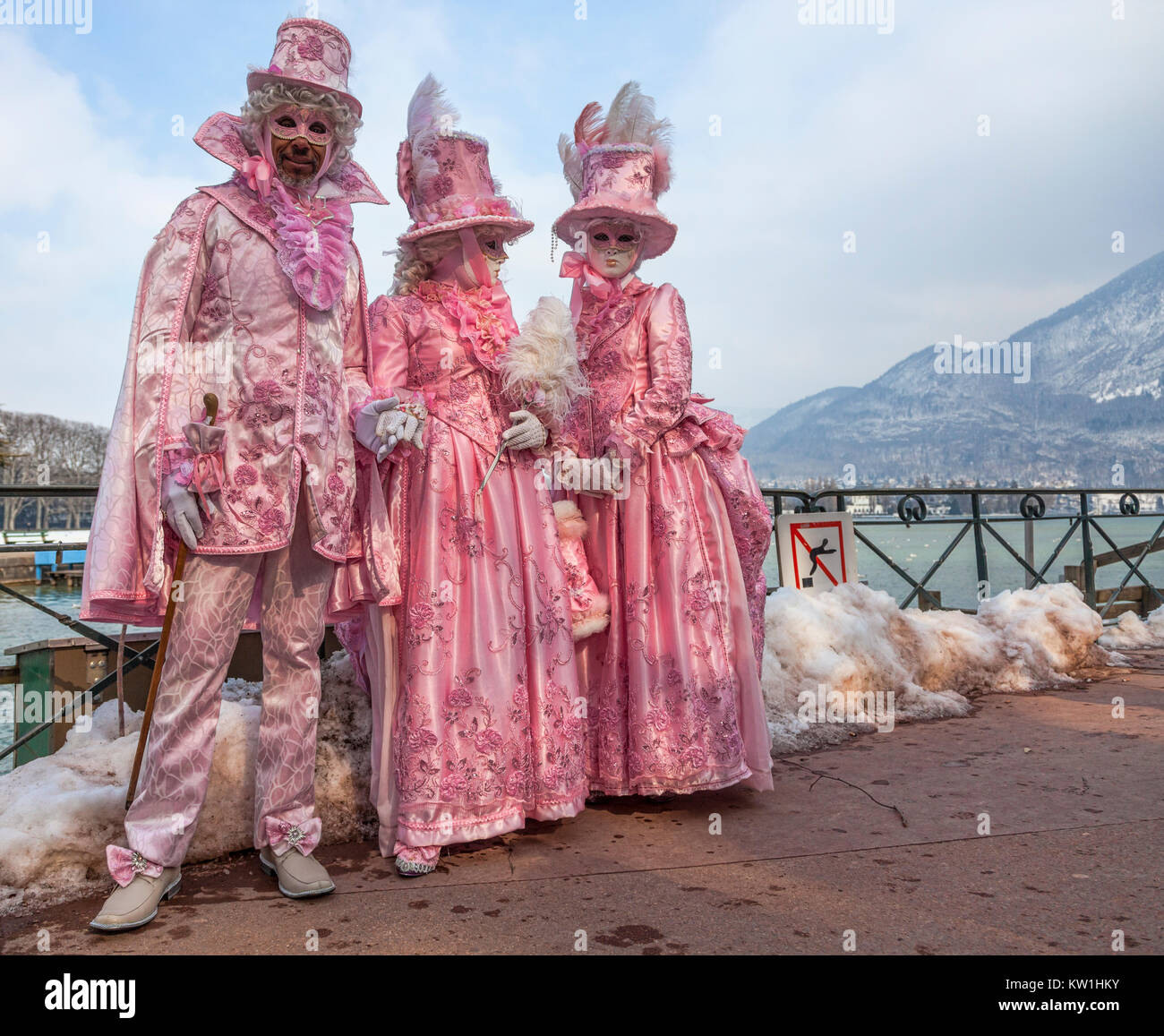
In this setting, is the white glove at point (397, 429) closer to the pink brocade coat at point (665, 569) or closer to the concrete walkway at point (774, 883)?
the pink brocade coat at point (665, 569)

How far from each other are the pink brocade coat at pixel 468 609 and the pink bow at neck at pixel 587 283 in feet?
1.99

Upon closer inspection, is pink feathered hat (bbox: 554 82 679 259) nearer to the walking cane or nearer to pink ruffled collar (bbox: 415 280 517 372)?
pink ruffled collar (bbox: 415 280 517 372)

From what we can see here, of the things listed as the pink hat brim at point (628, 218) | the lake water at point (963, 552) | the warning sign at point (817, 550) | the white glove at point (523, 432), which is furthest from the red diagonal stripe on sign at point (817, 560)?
the white glove at point (523, 432)

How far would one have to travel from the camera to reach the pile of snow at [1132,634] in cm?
634

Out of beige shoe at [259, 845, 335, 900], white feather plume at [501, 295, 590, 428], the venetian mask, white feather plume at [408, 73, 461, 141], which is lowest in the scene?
beige shoe at [259, 845, 335, 900]

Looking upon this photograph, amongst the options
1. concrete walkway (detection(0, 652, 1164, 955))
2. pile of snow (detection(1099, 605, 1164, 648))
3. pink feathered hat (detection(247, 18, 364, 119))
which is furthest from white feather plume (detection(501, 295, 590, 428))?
pile of snow (detection(1099, 605, 1164, 648))

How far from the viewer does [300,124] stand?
7.77 feet

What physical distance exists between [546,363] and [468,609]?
0.85m

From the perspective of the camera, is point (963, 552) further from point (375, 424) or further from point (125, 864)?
point (125, 864)

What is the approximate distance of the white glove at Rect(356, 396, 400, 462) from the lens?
99.3 inches

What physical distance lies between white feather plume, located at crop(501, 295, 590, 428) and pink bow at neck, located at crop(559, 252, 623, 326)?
370 mm

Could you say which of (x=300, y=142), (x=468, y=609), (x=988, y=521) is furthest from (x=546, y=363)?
Result: (x=988, y=521)
